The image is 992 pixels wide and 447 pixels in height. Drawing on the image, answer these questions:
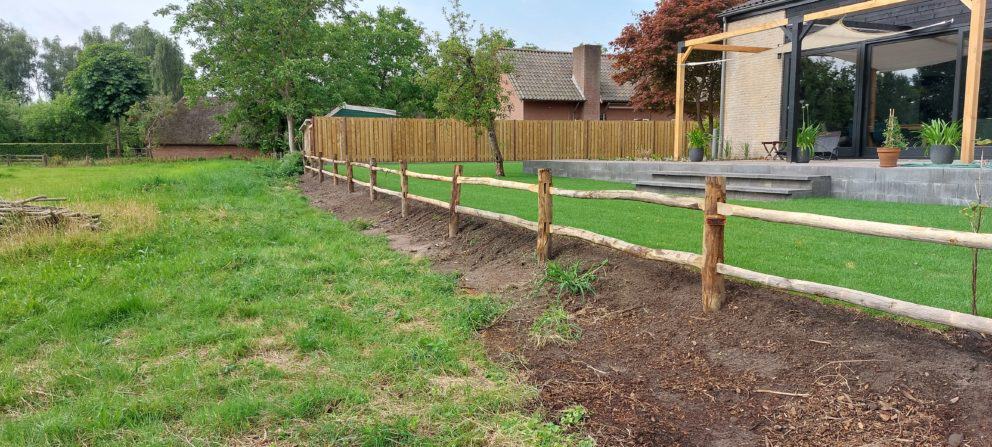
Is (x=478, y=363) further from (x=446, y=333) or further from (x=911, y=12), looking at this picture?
(x=911, y=12)

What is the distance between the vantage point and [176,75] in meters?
49.3

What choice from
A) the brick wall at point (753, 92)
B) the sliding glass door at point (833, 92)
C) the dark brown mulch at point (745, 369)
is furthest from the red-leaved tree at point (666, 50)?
the dark brown mulch at point (745, 369)

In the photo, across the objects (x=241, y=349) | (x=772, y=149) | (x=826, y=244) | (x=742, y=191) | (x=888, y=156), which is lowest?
(x=241, y=349)

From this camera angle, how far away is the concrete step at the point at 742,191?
941 centimetres

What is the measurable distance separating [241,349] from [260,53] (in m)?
26.9

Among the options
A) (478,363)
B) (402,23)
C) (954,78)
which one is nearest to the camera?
(478,363)

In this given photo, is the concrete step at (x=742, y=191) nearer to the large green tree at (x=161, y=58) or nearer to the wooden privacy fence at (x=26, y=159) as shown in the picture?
the wooden privacy fence at (x=26, y=159)

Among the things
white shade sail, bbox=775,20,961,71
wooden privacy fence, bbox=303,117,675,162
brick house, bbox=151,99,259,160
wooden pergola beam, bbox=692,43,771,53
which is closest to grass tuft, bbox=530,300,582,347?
white shade sail, bbox=775,20,961,71

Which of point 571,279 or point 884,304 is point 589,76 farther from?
point 884,304

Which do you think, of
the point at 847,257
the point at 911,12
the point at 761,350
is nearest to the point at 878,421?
the point at 761,350

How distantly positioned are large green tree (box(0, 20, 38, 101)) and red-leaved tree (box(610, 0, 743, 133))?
57.2m

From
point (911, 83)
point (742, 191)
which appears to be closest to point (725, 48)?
point (911, 83)

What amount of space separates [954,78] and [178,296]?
497 inches

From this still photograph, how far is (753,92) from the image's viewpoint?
1525 centimetres
